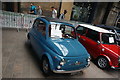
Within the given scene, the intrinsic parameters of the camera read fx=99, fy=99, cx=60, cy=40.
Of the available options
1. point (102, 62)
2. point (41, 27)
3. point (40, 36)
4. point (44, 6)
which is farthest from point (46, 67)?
point (44, 6)

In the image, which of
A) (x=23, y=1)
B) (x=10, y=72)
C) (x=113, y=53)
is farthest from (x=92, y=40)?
(x=23, y=1)

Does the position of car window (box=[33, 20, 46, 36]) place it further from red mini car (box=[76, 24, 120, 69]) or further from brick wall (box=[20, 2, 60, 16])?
brick wall (box=[20, 2, 60, 16])

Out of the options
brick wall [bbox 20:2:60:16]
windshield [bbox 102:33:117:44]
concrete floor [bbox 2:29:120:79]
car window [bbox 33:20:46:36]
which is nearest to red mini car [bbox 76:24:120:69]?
windshield [bbox 102:33:117:44]

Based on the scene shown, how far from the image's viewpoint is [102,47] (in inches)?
186

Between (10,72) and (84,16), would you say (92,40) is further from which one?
(84,16)

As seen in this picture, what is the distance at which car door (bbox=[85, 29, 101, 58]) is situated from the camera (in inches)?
195

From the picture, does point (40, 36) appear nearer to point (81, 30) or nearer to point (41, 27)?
point (41, 27)

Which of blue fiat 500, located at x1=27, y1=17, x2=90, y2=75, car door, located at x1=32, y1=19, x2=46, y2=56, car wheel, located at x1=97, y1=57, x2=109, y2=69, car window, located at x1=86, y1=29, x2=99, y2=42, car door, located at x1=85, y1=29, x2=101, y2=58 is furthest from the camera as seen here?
car window, located at x1=86, y1=29, x2=99, y2=42

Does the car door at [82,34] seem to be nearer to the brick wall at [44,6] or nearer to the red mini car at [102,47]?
the red mini car at [102,47]

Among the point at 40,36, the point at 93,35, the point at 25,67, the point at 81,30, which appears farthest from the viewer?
the point at 81,30

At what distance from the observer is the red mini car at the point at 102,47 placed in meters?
4.39

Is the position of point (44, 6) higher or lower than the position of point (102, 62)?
→ higher

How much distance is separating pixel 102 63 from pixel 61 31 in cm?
254

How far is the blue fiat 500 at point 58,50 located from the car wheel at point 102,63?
136 centimetres
